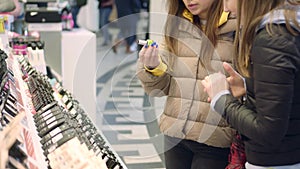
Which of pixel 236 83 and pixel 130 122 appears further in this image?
pixel 130 122

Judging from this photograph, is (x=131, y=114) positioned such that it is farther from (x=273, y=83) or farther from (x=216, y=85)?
(x=273, y=83)

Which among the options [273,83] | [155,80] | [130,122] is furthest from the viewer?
[130,122]

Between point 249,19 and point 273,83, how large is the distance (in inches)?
8.7

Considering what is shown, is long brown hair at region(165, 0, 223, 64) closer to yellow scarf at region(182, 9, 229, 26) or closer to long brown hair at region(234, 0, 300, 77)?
yellow scarf at region(182, 9, 229, 26)

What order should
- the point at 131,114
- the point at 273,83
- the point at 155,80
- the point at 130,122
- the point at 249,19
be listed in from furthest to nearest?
1. the point at 130,122
2. the point at 131,114
3. the point at 155,80
4. the point at 249,19
5. the point at 273,83

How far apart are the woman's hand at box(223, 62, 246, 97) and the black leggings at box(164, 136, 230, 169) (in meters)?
0.32

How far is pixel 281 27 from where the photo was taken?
1.25m

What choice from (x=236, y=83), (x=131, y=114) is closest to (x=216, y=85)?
(x=236, y=83)

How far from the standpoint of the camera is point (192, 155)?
1854mm

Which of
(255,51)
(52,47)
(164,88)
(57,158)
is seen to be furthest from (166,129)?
(52,47)

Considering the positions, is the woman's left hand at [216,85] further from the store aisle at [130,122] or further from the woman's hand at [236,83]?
the store aisle at [130,122]

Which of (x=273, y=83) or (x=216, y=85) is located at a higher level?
(x=273, y=83)

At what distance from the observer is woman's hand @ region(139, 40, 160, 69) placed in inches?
66.7

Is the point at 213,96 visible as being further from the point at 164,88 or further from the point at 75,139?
the point at 75,139
